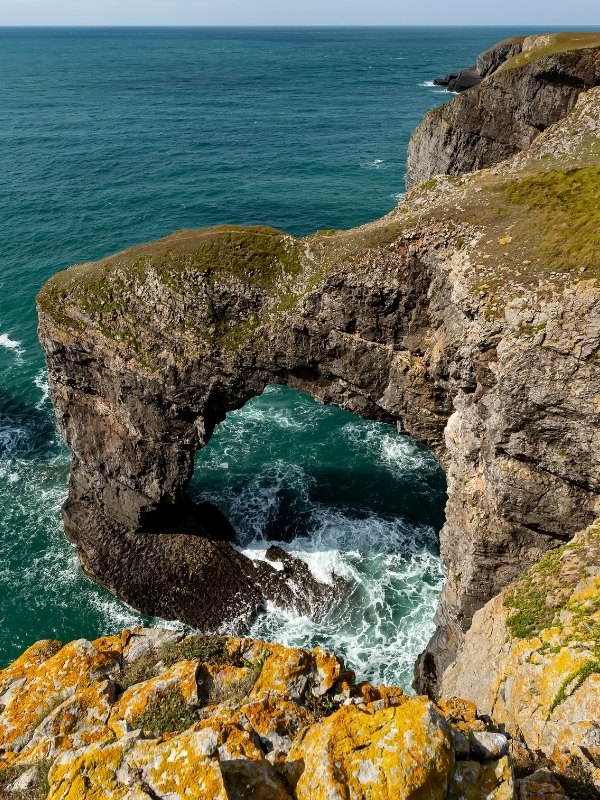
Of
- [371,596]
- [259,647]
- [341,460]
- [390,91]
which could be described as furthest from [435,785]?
[390,91]

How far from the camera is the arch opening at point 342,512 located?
32156 mm

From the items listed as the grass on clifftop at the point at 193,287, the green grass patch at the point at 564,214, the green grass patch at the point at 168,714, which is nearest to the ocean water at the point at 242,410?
the grass on clifftop at the point at 193,287

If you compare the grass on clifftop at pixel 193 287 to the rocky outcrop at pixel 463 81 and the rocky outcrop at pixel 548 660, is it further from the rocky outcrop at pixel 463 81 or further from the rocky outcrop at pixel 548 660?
the rocky outcrop at pixel 463 81

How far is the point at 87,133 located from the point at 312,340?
11096 cm

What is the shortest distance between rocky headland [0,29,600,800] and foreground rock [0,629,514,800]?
56 mm

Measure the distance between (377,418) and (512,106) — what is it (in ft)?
149

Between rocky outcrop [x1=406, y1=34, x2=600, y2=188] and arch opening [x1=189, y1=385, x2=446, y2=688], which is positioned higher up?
rocky outcrop [x1=406, y1=34, x2=600, y2=188]

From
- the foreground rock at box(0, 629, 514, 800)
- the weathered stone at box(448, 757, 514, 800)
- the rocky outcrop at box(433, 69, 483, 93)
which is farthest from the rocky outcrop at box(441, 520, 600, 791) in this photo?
the rocky outcrop at box(433, 69, 483, 93)

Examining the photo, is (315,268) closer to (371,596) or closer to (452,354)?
(452,354)

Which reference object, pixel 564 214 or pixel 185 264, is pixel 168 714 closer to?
pixel 185 264

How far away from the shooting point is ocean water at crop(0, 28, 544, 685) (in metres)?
33.7

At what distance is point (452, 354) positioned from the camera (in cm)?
2388

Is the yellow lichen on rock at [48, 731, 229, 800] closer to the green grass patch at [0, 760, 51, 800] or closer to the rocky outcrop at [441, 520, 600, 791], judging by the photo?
the green grass patch at [0, 760, 51, 800]

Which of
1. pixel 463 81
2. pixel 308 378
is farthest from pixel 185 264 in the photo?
pixel 463 81
